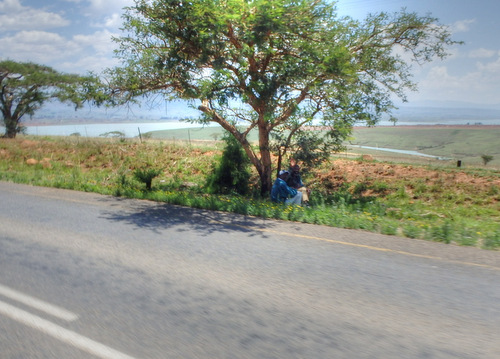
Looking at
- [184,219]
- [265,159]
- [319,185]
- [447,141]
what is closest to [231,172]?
[265,159]

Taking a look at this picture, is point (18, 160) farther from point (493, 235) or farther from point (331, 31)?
point (493, 235)

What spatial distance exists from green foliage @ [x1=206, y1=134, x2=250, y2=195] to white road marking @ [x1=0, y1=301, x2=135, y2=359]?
1154 centimetres

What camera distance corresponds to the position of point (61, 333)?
3.86 meters

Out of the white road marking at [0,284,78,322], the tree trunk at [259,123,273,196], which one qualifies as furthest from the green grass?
the white road marking at [0,284,78,322]

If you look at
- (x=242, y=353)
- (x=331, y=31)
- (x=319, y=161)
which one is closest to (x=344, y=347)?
(x=242, y=353)

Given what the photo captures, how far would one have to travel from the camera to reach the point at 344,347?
361 cm

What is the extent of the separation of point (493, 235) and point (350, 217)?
8.49ft

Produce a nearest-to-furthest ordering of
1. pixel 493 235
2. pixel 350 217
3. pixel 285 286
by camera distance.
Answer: pixel 285 286, pixel 493 235, pixel 350 217

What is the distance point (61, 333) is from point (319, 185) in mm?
13910

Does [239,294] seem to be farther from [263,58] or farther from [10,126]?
[10,126]

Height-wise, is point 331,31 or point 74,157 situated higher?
point 331,31

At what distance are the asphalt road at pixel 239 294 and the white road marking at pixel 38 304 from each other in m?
0.02

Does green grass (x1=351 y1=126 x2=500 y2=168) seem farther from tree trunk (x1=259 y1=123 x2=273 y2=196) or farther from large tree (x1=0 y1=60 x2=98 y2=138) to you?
large tree (x1=0 y1=60 x2=98 y2=138)

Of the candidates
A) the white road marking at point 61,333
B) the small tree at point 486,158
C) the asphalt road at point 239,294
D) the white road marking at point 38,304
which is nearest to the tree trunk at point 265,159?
the asphalt road at point 239,294
